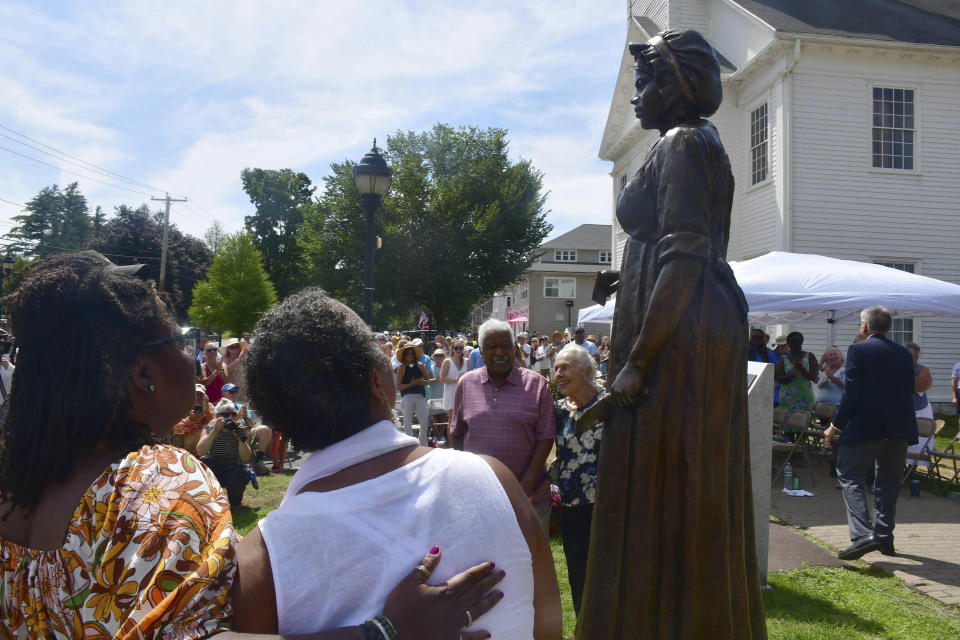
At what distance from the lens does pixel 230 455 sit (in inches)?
311

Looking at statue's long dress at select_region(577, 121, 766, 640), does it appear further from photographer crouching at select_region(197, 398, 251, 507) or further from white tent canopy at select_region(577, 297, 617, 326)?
white tent canopy at select_region(577, 297, 617, 326)

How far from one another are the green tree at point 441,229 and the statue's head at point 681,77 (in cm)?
3601

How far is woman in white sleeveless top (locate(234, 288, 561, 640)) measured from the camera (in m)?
1.36

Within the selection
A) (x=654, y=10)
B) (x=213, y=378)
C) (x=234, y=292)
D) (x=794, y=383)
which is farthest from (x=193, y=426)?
(x=234, y=292)

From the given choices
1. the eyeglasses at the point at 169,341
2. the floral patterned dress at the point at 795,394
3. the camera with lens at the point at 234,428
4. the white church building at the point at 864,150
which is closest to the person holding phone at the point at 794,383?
the floral patterned dress at the point at 795,394

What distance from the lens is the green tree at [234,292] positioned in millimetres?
52594

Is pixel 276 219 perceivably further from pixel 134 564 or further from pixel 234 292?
pixel 134 564

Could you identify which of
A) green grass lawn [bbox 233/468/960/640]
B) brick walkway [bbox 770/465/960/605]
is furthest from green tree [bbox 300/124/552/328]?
green grass lawn [bbox 233/468/960/640]

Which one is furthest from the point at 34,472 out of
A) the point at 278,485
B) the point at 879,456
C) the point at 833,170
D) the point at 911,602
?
the point at 833,170

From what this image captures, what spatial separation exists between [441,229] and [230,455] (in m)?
32.1

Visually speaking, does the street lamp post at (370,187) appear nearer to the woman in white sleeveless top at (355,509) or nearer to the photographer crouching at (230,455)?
the photographer crouching at (230,455)

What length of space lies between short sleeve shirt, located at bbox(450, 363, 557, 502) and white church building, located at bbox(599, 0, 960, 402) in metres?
14.8

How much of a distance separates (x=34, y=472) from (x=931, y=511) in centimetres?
941

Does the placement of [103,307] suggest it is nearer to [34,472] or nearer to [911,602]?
[34,472]
